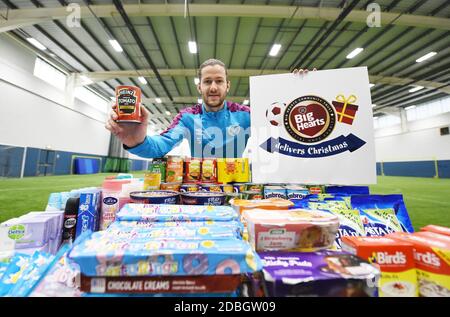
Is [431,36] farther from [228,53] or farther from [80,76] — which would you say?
[80,76]

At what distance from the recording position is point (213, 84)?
1.45 metres

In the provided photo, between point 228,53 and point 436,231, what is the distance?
880 centimetres

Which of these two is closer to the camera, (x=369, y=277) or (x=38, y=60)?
(x=369, y=277)

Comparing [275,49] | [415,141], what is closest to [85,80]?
[275,49]

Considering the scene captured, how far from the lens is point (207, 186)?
0.96 metres

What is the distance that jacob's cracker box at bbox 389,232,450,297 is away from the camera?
439 mm

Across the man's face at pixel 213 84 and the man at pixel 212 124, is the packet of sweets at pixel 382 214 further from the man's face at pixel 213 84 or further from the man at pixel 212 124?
the man's face at pixel 213 84

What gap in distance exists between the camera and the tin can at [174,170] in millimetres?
1020

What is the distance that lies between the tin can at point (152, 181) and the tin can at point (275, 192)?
0.48 meters

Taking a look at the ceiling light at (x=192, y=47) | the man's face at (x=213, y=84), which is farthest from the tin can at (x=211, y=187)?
the ceiling light at (x=192, y=47)

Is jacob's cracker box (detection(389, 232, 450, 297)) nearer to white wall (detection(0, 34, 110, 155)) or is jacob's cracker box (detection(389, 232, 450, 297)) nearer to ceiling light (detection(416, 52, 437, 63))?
white wall (detection(0, 34, 110, 155))

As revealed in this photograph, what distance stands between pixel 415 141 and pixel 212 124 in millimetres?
17268

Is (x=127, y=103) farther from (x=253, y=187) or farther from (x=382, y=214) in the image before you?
(x=382, y=214)

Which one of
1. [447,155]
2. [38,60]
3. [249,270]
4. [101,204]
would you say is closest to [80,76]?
[38,60]
